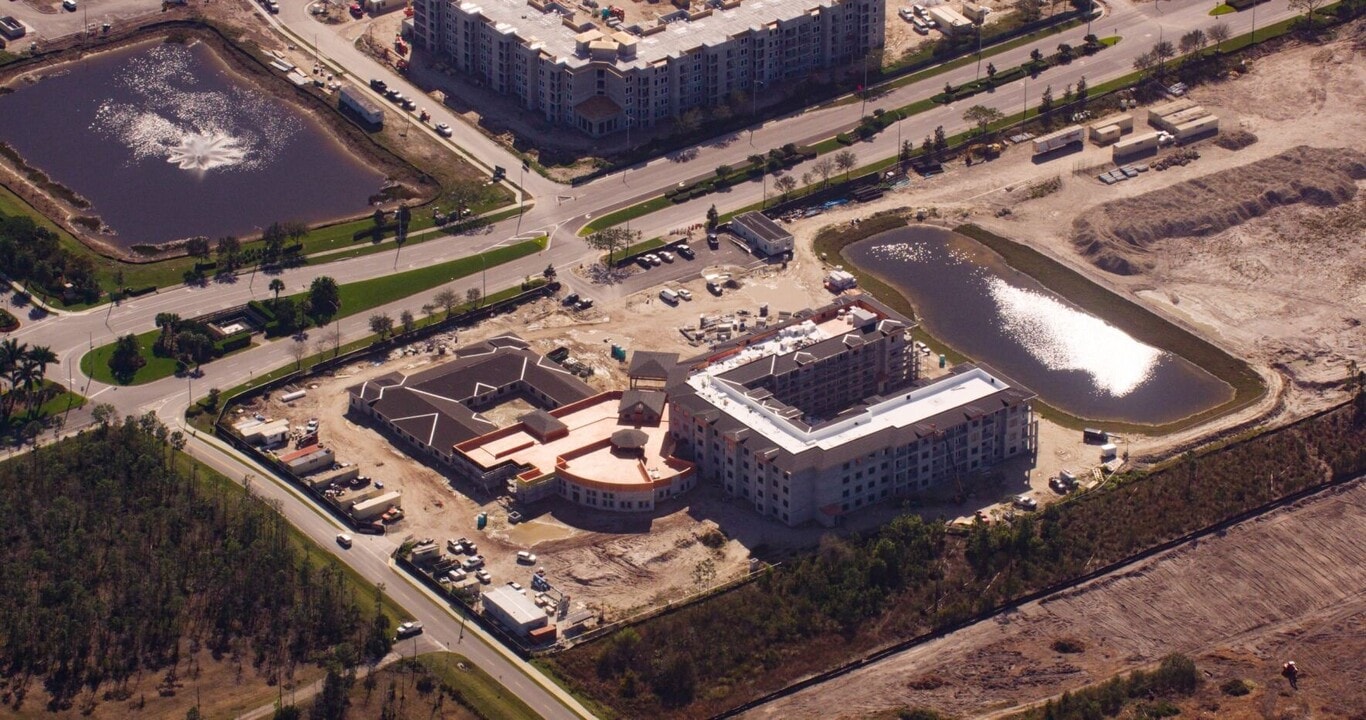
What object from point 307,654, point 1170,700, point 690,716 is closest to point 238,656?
point 307,654

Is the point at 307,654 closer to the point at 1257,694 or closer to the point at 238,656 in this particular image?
the point at 238,656

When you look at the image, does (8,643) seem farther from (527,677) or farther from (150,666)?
(527,677)

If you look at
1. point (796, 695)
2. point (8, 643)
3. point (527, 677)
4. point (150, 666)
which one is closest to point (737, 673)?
point (796, 695)

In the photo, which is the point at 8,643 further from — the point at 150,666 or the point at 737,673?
the point at 737,673

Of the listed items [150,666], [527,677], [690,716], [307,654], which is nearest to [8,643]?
[150,666]
